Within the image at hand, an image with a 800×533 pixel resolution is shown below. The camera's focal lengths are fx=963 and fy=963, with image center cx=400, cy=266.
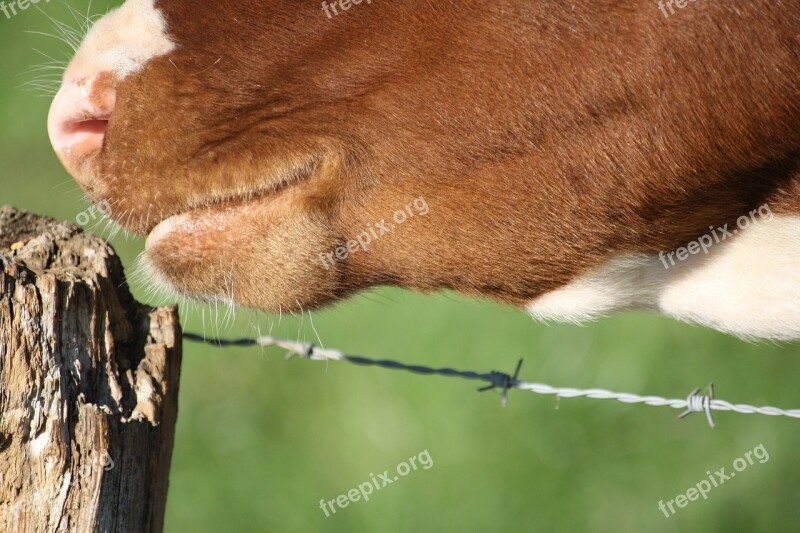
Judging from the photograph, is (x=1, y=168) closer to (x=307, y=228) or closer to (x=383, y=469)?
(x=383, y=469)

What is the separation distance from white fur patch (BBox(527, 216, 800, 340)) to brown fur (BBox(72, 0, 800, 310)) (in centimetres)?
6

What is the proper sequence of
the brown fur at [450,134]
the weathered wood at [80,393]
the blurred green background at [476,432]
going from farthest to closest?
the blurred green background at [476,432]
the brown fur at [450,134]
the weathered wood at [80,393]

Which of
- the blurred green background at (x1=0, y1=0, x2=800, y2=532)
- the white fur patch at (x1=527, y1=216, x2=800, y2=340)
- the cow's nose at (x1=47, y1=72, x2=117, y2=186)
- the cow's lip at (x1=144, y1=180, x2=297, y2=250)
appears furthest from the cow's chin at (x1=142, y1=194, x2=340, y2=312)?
the blurred green background at (x1=0, y1=0, x2=800, y2=532)

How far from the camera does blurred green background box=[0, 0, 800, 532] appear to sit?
12.0 feet

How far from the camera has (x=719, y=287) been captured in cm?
177

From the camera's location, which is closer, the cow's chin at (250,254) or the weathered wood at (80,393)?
the weathered wood at (80,393)

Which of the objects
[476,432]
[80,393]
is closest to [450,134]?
[80,393]

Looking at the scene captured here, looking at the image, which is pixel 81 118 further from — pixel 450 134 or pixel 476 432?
pixel 476 432

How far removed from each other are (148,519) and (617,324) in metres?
3.12

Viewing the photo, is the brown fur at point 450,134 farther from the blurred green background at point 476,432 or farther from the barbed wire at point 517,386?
the blurred green background at point 476,432

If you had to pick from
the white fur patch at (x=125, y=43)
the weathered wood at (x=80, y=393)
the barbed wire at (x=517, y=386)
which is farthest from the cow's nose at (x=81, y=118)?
the barbed wire at (x=517, y=386)

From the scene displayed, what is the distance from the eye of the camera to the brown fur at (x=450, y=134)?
4.97ft

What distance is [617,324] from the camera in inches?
169

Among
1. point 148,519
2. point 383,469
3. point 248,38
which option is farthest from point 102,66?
point 383,469
